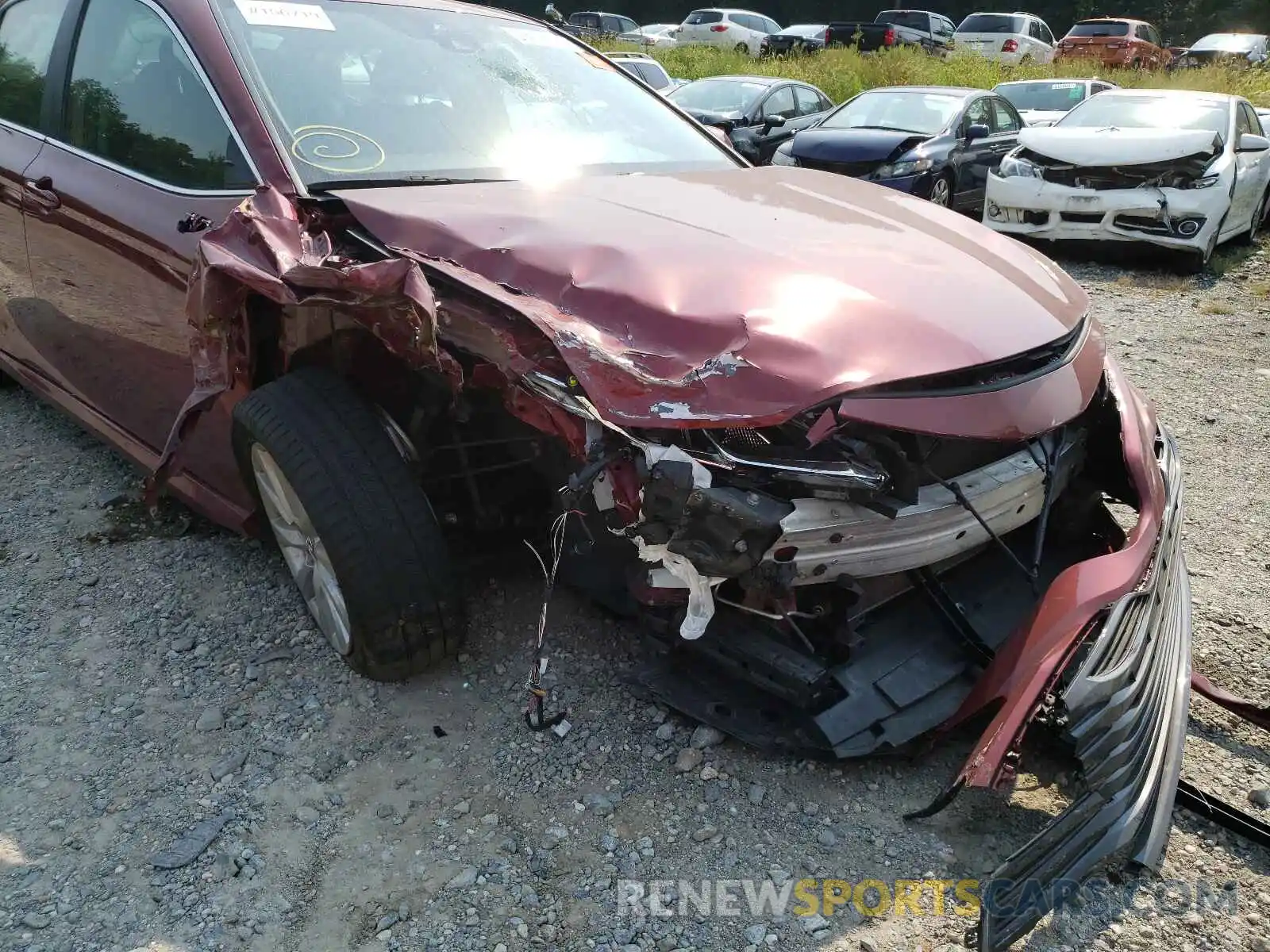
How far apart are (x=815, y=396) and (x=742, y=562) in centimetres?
35

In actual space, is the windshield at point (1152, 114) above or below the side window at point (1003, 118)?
above

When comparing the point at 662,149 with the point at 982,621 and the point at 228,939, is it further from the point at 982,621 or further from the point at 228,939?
the point at 228,939

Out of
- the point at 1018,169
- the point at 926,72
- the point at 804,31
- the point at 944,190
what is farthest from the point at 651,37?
the point at 1018,169

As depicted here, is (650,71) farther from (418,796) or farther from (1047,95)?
(418,796)

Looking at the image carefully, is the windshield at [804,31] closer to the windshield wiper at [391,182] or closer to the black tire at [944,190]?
the black tire at [944,190]

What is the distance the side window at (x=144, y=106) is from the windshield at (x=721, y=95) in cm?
902

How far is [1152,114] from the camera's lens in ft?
27.8

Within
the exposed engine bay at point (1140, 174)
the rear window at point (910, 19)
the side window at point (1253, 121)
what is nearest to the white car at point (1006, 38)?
the rear window at point (910, 19)

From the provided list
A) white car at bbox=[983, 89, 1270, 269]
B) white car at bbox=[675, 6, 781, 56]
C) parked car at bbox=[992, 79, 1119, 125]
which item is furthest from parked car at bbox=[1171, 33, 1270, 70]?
white car at bbox=[983, 89, 1270, 269]

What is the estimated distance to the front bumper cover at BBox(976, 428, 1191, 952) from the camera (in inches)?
72.4

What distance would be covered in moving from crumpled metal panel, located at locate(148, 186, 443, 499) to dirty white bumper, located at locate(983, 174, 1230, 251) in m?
7.04

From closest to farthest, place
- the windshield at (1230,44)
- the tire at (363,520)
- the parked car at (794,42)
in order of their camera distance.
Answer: the tire at (363,520) → the windshield at (1230,44) → the parked car at (794,42)

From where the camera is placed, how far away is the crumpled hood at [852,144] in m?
8.94

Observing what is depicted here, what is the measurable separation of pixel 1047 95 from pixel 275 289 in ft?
44.1
